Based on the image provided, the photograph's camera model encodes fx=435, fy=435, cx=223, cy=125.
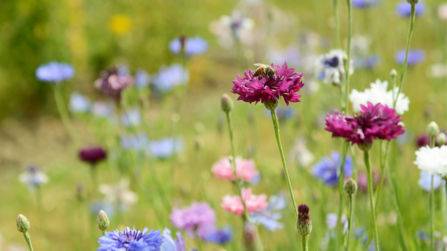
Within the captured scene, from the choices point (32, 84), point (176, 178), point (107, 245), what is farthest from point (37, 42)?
point (107, 245)

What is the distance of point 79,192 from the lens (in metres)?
1.64

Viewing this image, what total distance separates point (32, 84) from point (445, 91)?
11.0 ft

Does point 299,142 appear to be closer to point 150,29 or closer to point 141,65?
point 141,65

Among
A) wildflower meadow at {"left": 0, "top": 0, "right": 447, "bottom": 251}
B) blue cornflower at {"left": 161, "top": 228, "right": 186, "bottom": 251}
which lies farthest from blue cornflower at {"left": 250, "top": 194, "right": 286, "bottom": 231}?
blue cornflower at {"left": 161, "top": 228, "right": 186, "bottom": 251}

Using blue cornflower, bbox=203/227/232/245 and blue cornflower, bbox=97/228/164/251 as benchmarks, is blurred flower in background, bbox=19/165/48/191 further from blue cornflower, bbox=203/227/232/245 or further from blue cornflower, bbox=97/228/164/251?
blue cornflower, bbox=97/228/164/251

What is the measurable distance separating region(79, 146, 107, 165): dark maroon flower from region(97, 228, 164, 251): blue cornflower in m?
0.92

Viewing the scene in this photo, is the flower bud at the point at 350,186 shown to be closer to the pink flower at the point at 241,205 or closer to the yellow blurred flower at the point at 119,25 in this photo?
the pink flower at the point at 241,205

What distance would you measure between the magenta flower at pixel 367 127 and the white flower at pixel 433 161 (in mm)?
171

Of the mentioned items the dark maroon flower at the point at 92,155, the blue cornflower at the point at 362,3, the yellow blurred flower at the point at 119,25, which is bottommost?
the dark maroon flower at the point at 92,155

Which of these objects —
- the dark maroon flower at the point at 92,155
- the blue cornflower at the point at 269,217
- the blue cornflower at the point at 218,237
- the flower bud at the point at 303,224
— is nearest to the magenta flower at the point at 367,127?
the flower bud at the point at 303,224

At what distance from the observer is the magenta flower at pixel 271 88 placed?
776 millimetres

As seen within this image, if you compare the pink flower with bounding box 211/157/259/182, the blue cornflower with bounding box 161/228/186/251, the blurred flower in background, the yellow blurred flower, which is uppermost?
the yellow blurred flower

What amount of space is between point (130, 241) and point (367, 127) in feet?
1.51

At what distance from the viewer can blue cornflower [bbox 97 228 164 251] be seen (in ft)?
2.46
